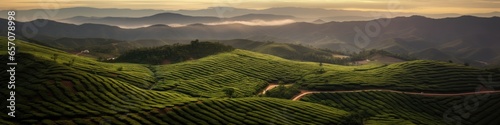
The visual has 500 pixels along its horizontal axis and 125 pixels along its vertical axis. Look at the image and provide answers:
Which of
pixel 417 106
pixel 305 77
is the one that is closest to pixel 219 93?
pixel 305 77

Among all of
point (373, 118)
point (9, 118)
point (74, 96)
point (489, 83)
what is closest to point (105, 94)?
point (74, 96)

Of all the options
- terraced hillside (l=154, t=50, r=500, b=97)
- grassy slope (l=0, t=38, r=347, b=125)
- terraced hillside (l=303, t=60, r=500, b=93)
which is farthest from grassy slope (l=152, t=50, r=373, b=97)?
grassy slope (l=0, t=38, r=347, b=125)

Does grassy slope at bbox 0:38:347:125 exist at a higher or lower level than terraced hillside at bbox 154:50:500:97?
lower

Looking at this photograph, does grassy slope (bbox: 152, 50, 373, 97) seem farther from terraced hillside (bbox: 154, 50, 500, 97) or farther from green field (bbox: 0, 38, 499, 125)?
green field (bbox: 0, 38, 499, 125)

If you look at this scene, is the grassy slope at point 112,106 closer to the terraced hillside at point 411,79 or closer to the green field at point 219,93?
the green field at point 219,93

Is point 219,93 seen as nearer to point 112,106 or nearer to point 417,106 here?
point 112,106

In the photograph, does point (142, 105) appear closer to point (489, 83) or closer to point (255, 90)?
point (255, 90)
